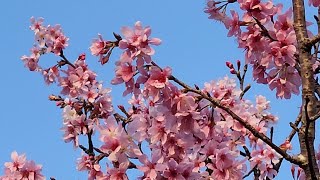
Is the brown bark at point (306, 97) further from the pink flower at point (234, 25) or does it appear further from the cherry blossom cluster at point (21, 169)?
the cherry blossom cluster at point (21, 169)

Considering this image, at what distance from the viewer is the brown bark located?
319cm

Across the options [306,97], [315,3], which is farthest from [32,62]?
[306,97]

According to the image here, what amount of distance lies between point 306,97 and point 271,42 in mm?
547

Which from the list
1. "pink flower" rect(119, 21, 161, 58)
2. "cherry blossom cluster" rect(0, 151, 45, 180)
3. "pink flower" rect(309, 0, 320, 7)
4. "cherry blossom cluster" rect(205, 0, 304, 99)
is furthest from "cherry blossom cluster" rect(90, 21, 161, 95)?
"cherry blossom cluster" rect(0, 151, 45, 180)

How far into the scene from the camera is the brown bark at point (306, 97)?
10.5ft

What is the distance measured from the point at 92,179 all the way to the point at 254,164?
1.34 m

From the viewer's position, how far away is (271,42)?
12.0ft

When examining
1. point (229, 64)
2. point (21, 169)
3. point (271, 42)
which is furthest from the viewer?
point (229, 64)

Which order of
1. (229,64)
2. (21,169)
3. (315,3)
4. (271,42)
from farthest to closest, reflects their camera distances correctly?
(229,64), (21,169), (315,3), (271,42)

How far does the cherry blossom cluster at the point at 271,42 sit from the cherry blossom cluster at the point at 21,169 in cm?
238

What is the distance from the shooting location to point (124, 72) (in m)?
3.32

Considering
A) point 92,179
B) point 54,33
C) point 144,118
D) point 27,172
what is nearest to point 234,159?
point 144,118

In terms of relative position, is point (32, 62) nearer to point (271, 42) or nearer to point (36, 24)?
point (36, 24)

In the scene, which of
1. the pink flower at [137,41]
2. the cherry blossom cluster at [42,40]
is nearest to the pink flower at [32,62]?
the cherry blossom cluster at [42,40]
